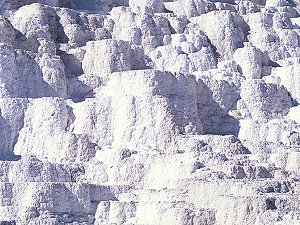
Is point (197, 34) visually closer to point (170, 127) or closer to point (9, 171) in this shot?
point (170, 127)

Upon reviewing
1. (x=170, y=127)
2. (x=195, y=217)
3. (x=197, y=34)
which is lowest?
(x=195, y=217)

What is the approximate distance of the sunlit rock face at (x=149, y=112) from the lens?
31.5m

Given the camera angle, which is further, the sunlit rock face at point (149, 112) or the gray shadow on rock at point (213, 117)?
the gray shadow on rock at point (213, 117)

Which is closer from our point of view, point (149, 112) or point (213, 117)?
point (149, 112)

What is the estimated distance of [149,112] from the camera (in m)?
37.8

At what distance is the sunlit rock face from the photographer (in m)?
31.5

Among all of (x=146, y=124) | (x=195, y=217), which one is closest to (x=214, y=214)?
(x=195, y=217)

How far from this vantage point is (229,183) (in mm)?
31047

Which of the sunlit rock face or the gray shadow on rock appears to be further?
the gray shadow on rock

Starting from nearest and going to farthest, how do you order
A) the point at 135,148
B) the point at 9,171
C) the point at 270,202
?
1. the point at 270,202
2. the point at 9,171
3. the point at 135,148

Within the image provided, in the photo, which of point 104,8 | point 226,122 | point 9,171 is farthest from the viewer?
point 104,8

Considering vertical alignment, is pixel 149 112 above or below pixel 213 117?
below

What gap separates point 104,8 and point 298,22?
5.41 m

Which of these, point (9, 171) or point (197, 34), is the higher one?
point (197, 34)
